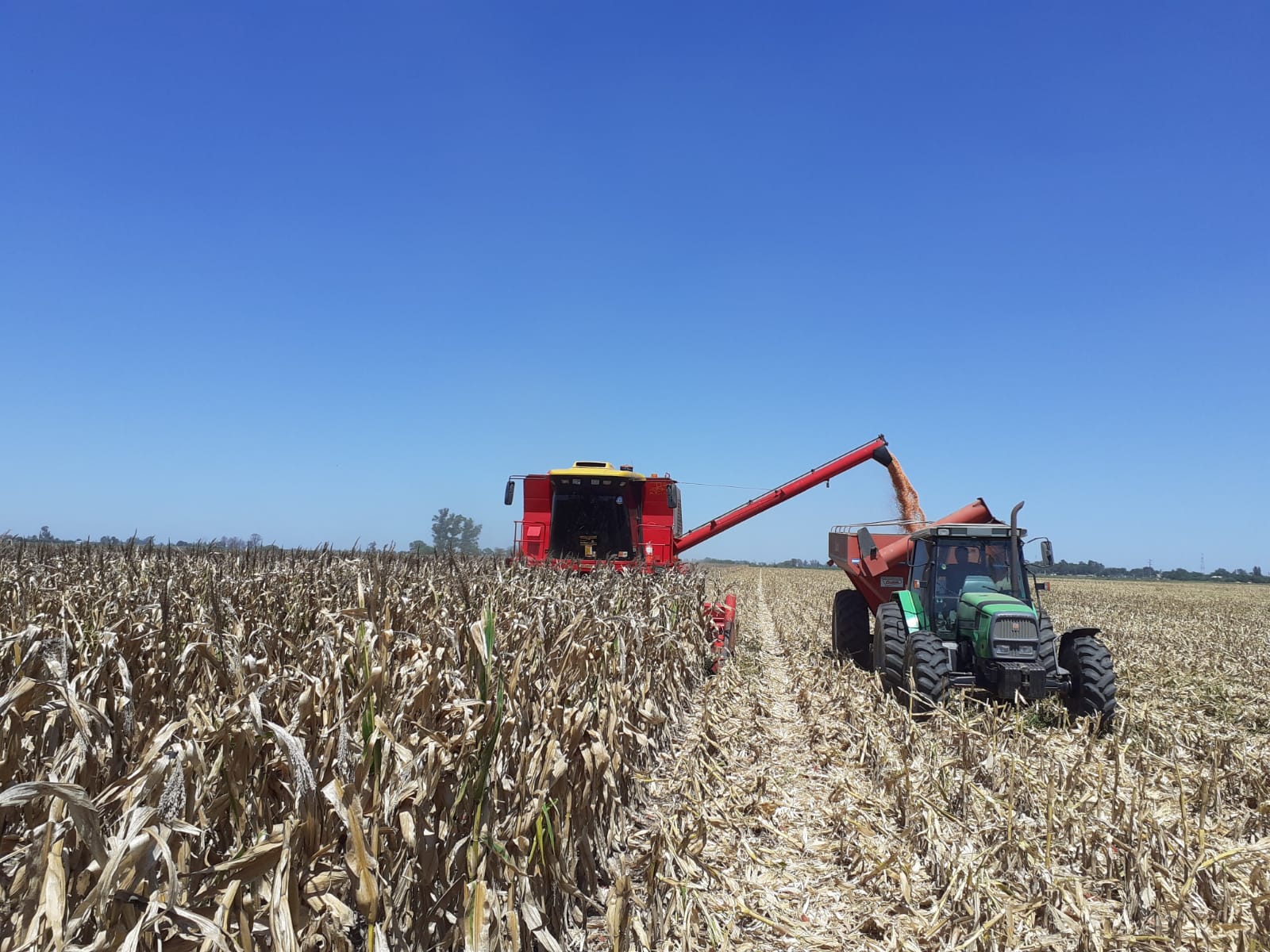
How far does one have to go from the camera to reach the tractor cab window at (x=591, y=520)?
1191 cm

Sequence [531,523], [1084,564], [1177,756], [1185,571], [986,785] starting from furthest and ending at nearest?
[1084,564], [1185,571], [531,523], [1177,756], [986,785]

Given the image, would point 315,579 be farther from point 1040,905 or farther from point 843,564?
point 843,564

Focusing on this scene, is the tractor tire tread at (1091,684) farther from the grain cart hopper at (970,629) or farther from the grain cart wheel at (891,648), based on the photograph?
the grain cart wheel at (891,648)

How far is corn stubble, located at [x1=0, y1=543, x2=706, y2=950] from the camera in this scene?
1.74 meters

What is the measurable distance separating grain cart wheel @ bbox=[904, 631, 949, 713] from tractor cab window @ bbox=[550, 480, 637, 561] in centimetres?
513

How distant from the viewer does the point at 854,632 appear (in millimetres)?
10391

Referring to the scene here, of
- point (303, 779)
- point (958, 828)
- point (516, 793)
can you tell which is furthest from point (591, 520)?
point (303, 779)

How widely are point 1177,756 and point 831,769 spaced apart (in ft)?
8.91

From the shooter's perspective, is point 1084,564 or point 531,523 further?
point 1084,564

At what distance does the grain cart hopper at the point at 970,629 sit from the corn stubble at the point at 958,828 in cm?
29

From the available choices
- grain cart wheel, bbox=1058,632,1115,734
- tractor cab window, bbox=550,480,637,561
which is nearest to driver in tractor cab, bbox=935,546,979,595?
grain cart wheel, bbox=1058,632,1115,734

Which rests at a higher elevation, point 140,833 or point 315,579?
point 315,579

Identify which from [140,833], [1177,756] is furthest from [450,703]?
[1177,756]

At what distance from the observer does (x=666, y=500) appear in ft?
37.6
